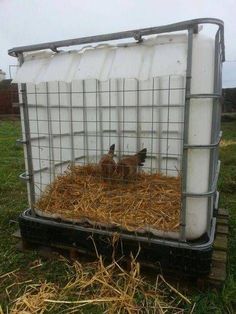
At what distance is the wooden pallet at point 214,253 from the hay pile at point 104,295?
0.15 m

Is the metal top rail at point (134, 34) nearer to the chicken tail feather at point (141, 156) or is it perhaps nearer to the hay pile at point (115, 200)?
the hay pile at point (115, 200)

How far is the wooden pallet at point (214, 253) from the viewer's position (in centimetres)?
249

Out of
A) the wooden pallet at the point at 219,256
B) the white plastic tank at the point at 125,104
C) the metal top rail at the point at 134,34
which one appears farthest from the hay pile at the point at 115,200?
the metal top rail at the point at 134,34

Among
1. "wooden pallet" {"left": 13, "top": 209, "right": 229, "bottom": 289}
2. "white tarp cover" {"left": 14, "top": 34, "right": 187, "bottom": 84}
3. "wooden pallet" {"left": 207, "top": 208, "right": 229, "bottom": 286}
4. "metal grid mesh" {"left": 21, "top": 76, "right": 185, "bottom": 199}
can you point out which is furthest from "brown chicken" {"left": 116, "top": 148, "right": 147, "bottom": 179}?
"white tarp cover" {"left": 14, "top": 34, "right": 187, "bottom": 84}

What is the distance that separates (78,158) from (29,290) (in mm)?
1726

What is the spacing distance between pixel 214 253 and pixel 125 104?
74.5 inches

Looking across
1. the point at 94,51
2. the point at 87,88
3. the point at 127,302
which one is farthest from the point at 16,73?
the point at 127,302

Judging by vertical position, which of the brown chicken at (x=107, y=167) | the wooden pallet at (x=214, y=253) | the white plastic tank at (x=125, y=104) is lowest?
the wooden pallet at (x=214, y=253)

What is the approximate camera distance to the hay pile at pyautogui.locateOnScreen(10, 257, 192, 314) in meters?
2.31

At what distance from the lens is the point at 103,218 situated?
2820mm

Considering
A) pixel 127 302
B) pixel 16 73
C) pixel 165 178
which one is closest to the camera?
pixel 127 302

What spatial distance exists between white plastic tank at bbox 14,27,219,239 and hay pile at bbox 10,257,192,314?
42 cm

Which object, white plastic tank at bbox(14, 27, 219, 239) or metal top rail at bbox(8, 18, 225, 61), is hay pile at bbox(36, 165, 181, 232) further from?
metal top rail at bbox(8, 18, 225, 61)

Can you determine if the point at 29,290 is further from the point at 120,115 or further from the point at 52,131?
the point at 120,115
